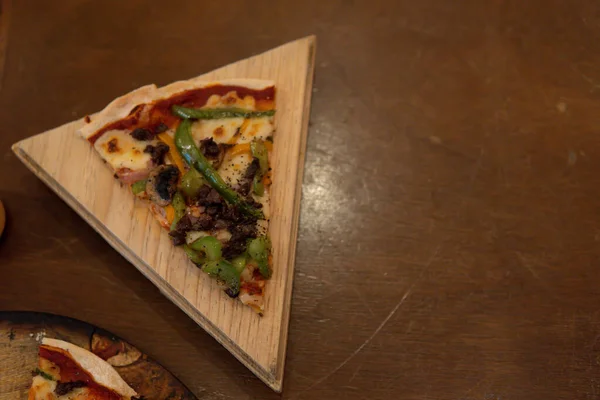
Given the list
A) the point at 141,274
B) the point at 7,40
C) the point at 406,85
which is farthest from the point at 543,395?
the point at 7,40

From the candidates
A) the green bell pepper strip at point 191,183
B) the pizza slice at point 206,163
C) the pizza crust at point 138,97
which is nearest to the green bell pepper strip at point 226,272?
the pizza slice at point 206,163

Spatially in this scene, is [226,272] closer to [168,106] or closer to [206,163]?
[206,163]

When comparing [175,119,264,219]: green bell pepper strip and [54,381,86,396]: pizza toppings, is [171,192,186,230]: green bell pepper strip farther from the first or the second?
[54,381,86,396]: pizza toppings

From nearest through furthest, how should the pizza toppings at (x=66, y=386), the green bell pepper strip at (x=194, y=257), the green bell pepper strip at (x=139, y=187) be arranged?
the pizza toppings at (x=66, y=386) < the green bell pepper strip at (x=194, y=257) < the green bell pepper strip at (x=139, y=187)

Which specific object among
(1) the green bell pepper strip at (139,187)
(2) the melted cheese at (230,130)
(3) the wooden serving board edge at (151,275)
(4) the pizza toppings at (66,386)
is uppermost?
(2) the melted cheese at (230,130)

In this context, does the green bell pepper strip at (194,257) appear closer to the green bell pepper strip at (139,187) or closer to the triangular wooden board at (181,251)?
the triangular wooden board at (181,251)

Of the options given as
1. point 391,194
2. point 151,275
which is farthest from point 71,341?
point 391,194

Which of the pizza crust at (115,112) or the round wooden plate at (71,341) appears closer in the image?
the round wooden plate at (71,341)
